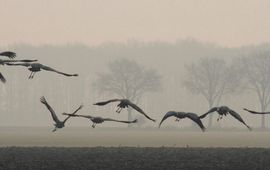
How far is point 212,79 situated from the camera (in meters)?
145

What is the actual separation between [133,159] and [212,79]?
117 m

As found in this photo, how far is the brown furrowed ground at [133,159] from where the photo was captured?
1089 inches

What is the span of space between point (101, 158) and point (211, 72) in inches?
4656

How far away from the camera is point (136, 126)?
127 meters

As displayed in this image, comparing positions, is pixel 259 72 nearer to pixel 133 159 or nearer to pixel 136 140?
pixel 136 140

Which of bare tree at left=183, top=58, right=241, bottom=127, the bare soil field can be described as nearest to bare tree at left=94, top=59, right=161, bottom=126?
bare tree at left=183, top=58, right=241, bottom=127

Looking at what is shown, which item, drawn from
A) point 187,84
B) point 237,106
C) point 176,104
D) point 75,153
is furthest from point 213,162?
point 176,104

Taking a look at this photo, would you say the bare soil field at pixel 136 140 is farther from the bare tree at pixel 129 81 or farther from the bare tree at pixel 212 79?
the bare tree at pixel 129 81

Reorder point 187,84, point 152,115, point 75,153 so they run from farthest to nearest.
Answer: point 152,115, point 187,84, point 75,153

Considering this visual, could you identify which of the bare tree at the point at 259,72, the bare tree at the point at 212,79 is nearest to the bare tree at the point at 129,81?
the bare tree at the point at 212,79

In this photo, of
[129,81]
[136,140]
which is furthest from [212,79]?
[136,140]

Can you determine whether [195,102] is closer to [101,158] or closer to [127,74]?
[127,74]

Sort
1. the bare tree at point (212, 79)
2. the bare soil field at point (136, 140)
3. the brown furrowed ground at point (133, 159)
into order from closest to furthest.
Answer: the brown furrowed ground at point (133, 159) < the bare soil field at point (136, 140) < the bare tree at point (212, 79)

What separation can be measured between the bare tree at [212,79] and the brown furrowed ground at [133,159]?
10718cm
